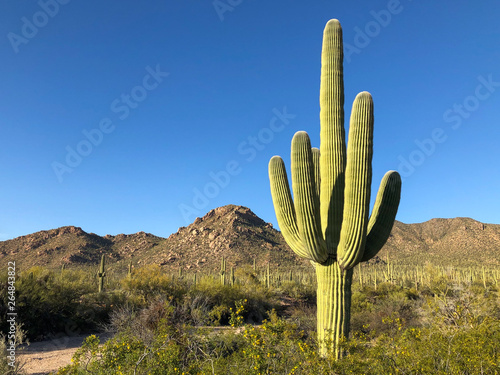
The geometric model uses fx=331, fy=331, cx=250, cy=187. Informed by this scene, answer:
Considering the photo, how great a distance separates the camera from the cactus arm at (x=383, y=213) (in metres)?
7.29

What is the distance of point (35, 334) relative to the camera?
11086 mm

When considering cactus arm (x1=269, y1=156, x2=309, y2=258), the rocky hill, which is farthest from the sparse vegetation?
the rocky hill

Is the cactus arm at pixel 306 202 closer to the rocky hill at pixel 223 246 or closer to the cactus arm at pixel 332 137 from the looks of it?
the cactus arm at pixel 332 137

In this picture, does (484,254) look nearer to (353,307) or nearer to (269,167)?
(353,307)

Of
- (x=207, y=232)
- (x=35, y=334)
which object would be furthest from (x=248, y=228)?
(x=35, y=334)

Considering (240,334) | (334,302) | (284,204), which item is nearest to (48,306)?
(240,334)

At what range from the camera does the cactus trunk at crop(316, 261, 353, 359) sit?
21.5 ft

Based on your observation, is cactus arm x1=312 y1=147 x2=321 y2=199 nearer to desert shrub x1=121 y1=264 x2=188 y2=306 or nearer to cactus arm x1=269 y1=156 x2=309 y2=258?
cactus arm x1=269 y1=156 x2=309 y2=258

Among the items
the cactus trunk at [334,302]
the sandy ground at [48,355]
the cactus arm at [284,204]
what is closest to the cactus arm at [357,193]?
the cactus trunk at [334,302]

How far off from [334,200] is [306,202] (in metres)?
0.65

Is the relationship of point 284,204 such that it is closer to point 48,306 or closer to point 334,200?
point 334,200

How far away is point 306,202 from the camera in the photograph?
22.6 feet

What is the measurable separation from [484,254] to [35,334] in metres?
57.4

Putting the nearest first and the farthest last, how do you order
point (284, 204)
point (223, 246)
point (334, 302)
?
point (334, 302) → point (284, 204) → point (223, 246)
